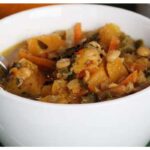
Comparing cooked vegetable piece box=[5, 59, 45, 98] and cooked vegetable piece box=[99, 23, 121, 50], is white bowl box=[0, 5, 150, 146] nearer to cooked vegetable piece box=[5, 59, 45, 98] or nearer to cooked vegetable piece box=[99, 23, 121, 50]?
cooked vegetable piece box=[5, 59, 45, 98]

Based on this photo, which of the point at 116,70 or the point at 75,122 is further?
the point at 116,70

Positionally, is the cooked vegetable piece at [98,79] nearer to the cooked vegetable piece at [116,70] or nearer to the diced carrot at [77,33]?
the cooked vegetable piece at [116,70]

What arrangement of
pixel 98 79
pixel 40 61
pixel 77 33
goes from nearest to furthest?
pixel 98 79, pixel 40 61, pixel 77 33

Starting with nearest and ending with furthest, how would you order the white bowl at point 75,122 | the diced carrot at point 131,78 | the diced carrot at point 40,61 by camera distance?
the white bowl at point 75,122
the diced carrot at point 131,78
the diced carrot at point 40,61

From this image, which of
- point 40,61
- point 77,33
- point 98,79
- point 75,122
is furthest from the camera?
point 77,33

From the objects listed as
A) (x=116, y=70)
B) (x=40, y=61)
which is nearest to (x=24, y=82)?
(x=40, y=61)

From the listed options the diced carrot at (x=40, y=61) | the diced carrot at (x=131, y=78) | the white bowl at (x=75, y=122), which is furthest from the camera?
the diced carrot at (x=40, y=61)

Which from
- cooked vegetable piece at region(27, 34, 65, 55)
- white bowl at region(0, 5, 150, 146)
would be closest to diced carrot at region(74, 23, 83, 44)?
cooked vegetable piece at region(27, 34, 65, 55)

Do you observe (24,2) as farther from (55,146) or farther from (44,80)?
(55,146)

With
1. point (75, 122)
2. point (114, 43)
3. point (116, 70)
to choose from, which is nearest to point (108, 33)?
point (114, 43)

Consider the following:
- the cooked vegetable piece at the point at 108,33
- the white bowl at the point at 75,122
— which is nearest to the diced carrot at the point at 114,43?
the cooked vegetable piece at the point at 108,33

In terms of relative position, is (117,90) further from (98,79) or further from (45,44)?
(45,44)

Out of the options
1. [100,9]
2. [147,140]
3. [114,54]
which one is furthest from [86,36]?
[147,140]
